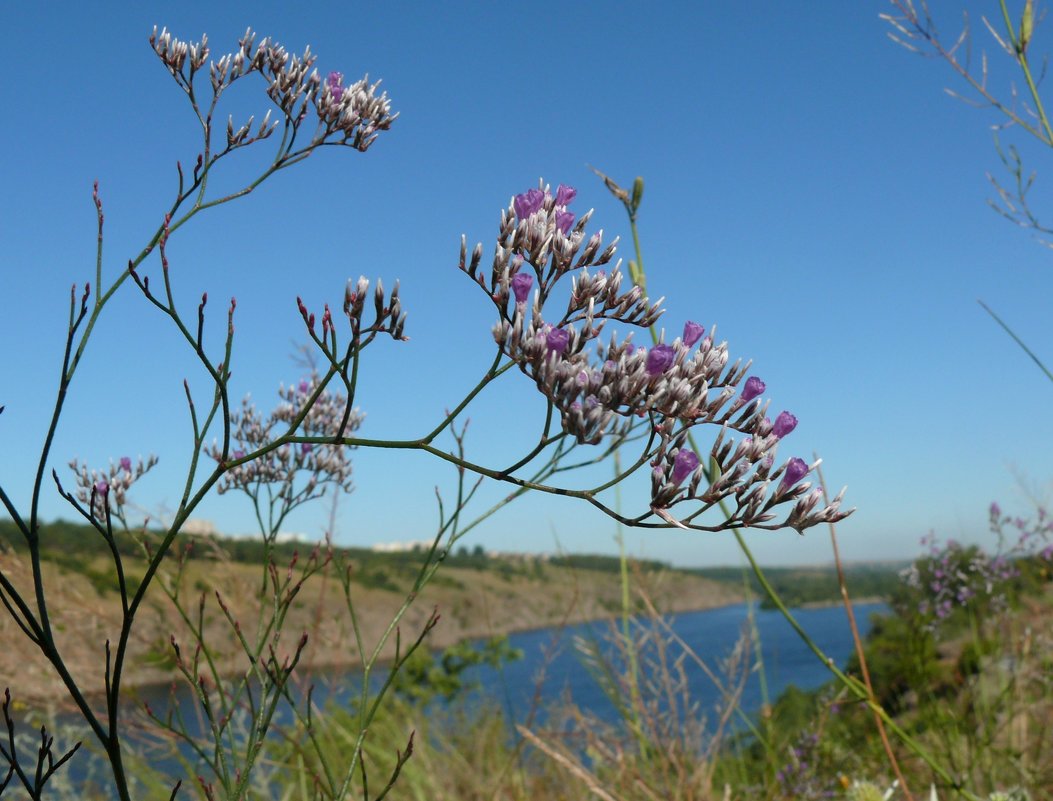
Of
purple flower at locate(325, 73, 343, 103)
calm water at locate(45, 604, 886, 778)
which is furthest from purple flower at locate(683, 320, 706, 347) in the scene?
calm water at locate(45, 604, 886, 778)

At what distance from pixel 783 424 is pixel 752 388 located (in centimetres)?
9

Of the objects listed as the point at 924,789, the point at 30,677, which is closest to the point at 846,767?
the point at 924,789

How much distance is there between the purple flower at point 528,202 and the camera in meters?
1.61

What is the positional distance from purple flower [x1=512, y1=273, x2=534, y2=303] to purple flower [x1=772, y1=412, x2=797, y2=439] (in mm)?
521

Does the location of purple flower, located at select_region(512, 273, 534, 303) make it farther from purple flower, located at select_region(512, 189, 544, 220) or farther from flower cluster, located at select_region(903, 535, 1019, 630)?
flower cluster, located at select_region(903, 535, 1019, 630)

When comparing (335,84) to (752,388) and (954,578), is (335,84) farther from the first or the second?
(954,578)

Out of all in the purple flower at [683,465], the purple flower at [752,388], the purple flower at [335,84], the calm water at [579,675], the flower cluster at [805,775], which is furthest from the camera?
the calm water at [579,675]

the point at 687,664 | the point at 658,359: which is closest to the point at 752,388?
the point at 658,359

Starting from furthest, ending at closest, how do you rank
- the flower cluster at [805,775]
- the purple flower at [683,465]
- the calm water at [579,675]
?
the calm water at [579,675], the flower cluster at [805,775], the purple flower at [683,465]

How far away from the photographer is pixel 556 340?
143 centimetres

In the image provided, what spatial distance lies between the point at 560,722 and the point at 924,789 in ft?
9.47

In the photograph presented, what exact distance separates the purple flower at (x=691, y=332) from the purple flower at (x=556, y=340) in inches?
9.7

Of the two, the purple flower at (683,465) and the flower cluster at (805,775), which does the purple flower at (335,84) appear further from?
the flower cluster at (805,775)

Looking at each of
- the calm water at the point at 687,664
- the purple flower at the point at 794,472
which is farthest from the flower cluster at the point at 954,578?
the purple flower at the point at 794,472
